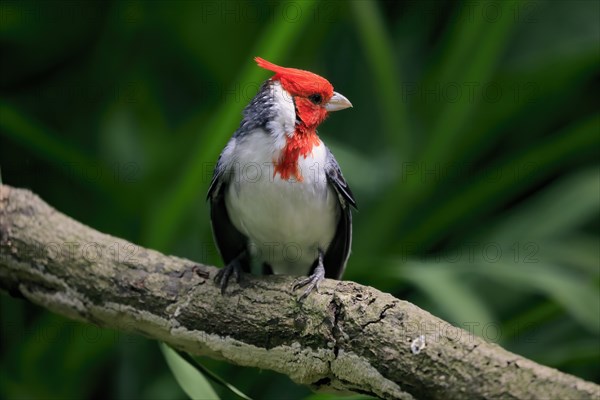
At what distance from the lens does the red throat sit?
186cm

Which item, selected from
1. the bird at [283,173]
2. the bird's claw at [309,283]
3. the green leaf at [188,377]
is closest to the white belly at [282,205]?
the bird at [283,173]

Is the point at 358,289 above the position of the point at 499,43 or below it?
below

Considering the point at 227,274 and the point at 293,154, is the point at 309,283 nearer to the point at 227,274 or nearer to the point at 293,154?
the point at 227,274

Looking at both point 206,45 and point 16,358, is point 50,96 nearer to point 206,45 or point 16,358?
point 206,45

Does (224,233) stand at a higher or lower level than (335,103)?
lower

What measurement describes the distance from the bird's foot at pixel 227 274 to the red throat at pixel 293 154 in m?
0.25

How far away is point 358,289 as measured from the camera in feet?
5.17

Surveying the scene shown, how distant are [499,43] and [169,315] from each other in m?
1.68

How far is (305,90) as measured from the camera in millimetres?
1912

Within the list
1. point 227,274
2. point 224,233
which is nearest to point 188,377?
point 227,274

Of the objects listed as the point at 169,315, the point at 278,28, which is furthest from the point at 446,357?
the point at 278,28

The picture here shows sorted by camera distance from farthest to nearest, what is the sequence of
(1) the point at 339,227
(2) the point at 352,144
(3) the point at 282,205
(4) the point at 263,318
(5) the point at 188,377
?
(2) the point at 352,144
(1) the point at 339,227
(3) the point at 282,205
(5) the point at 188,377
(4) the point at 263,318

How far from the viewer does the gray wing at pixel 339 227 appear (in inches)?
76.5

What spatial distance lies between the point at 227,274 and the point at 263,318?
0.73 ft
